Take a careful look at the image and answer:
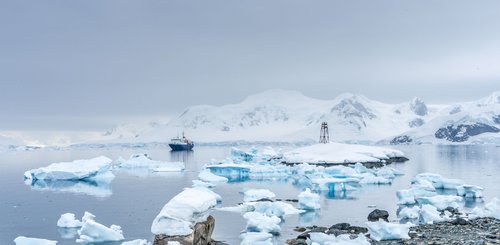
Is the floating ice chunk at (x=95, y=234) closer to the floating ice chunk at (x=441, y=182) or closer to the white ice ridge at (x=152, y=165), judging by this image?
the floating ice chunk at (x=441, y=182)

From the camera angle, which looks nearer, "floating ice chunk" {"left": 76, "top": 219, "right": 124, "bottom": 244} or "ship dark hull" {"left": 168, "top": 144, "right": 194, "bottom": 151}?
"floating ice chunk" {"left": 76, "top": 219, "right": 124, "bottom": 244}

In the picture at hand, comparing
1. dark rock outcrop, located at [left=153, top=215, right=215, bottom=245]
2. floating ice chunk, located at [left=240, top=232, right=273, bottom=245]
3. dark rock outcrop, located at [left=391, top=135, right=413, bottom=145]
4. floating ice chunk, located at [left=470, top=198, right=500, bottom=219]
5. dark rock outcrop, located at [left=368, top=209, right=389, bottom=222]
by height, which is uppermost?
dark rock outcrop, located at [left=153, top=215, right=215, bottom=245]

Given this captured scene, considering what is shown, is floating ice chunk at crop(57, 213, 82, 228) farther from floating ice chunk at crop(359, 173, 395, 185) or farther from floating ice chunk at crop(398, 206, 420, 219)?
floating ice chunk at crop(359, 173, 395, 185)

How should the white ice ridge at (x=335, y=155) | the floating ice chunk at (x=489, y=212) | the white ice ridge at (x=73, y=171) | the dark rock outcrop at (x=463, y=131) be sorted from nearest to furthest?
the floating ice chunk at (x=489, y=212), the white ice ridge at (x=73, y=171), the white ice ridge at (x=335, y=155), the dark rock outcrop at (x=463, y=131)

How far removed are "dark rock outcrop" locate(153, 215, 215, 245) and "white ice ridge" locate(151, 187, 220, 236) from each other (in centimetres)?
12

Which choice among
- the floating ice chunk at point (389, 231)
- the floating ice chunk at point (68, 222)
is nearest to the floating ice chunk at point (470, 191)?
the floating ice chunk at point (389, 231)

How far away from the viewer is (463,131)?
587 feet

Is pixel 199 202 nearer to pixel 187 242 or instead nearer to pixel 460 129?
pixel 187 242

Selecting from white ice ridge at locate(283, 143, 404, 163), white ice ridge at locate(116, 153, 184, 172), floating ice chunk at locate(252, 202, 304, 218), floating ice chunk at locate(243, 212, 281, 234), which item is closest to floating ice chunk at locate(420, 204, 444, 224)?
floating ice chunk at locate(252, 202, 304, 218)

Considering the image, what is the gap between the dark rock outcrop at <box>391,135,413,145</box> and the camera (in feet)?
594

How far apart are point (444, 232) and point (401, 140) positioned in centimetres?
17305

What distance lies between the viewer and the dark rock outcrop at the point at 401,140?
181m

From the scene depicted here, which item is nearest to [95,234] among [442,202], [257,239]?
[257,239]

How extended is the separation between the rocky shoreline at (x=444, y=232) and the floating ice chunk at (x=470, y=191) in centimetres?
884
